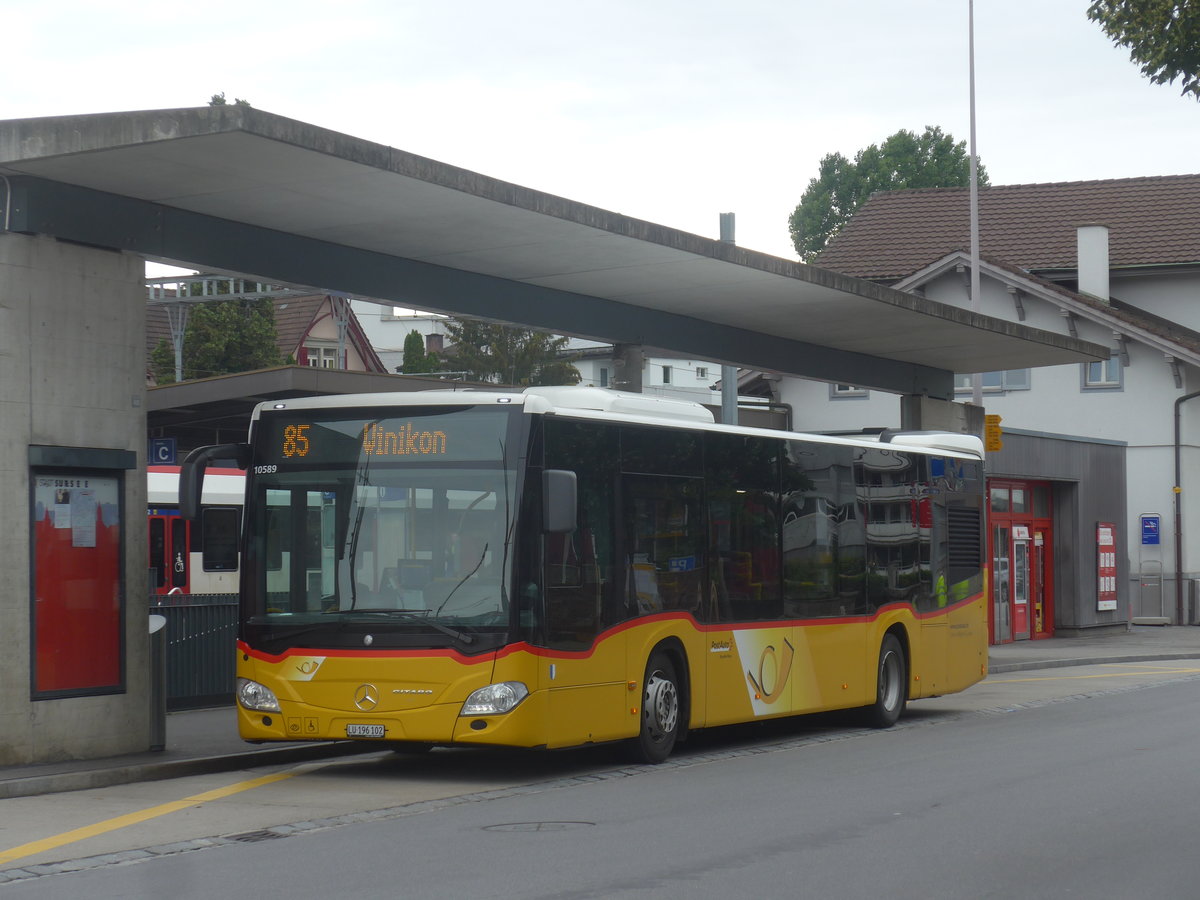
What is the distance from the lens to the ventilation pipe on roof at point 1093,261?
149 ft

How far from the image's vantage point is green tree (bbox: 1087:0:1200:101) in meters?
13.4

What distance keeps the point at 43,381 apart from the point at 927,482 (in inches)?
378

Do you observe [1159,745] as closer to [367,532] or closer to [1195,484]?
[367,532]

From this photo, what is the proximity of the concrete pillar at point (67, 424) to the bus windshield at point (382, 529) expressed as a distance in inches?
50.8

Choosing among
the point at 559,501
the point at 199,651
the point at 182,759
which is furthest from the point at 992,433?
the point at 182,759

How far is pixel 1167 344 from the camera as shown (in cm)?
4072

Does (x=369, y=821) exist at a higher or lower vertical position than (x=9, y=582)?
lower

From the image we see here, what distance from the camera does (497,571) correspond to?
1205cm

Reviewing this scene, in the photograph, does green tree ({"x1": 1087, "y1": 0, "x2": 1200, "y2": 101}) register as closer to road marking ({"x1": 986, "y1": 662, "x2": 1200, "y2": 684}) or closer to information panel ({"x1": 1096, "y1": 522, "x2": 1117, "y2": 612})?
road marking ({"x1": 986, "y1": 662, "x2": 1200, "y2": 684})

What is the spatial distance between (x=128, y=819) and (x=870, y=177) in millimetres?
79821

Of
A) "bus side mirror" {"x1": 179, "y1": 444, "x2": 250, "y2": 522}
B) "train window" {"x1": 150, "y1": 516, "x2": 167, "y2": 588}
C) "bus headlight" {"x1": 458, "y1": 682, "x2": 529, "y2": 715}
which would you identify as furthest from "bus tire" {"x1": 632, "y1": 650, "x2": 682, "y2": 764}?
"train window" {"x1": 150, "y1": 516, "x2": 167, "y2": 588}

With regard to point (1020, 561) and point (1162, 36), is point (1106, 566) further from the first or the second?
point (1162, 36)

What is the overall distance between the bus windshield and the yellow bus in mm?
14

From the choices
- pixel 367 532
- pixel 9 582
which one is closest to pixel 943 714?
pixel 367 532
